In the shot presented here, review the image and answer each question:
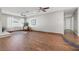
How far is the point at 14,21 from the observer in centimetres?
A: 192

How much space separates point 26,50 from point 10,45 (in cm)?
32

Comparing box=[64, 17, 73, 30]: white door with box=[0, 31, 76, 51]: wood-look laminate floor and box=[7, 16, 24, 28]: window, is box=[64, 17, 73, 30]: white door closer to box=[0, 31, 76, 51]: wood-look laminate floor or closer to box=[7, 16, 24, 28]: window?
box=[0, 31, 76, 51]: wood-look laminate floor

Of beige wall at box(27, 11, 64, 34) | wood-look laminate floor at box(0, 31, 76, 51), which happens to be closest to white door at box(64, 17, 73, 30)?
beige wall at box(27, 11, 64, 34)

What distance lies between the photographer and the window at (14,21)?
188 cm

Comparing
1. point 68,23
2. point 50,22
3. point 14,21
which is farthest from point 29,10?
point 68,23

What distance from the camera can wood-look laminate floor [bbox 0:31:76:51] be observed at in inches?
72.9

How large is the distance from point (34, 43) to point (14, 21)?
579 millimetres

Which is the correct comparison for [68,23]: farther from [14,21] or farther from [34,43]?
[14,21]

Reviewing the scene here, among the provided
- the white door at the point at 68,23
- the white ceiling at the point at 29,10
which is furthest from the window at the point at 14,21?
the white door at the point at 68,23

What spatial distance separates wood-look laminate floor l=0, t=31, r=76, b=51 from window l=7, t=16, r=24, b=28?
0.54 ft

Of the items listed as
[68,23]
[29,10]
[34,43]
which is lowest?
[34,43]

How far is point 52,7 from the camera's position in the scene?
1876mm
